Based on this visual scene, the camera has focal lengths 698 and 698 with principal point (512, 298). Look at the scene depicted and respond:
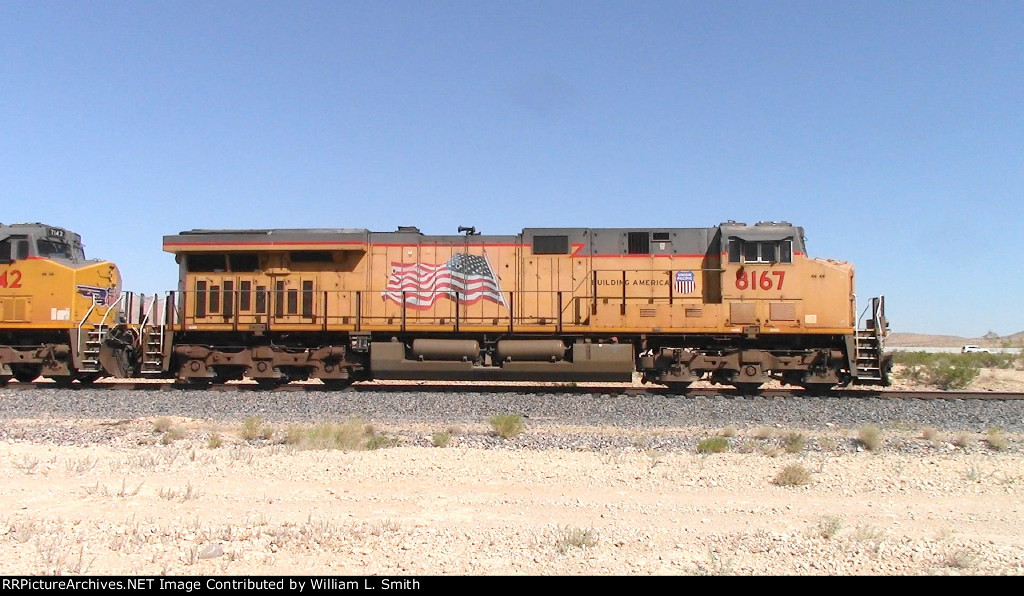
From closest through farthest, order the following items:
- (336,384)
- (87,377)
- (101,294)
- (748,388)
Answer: (748,388)
(336,384)
(87,377)
(101,294)

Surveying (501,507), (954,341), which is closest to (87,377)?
(501,507)

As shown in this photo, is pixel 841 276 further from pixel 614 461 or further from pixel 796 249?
pixel 614 461

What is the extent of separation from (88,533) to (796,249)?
45.3ft

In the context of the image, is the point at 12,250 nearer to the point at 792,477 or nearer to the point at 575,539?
the point at 575,539

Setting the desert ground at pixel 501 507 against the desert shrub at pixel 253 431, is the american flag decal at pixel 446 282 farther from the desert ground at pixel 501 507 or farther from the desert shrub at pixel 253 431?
the desert ground at pixel 501 507

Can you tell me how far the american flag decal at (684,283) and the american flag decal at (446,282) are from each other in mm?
3815

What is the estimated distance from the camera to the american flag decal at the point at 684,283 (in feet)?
50.1

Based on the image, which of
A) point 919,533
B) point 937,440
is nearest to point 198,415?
point 919,533

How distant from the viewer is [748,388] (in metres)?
15.2

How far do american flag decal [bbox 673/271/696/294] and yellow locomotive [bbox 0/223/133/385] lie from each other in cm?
1275

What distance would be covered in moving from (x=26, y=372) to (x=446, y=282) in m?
10.4

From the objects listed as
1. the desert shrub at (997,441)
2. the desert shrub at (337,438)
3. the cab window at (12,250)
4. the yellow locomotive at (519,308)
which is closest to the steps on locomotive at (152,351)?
the yellow locomotive at (519,308)

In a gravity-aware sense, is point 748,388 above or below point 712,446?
above

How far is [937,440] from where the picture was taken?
10.0 meters
